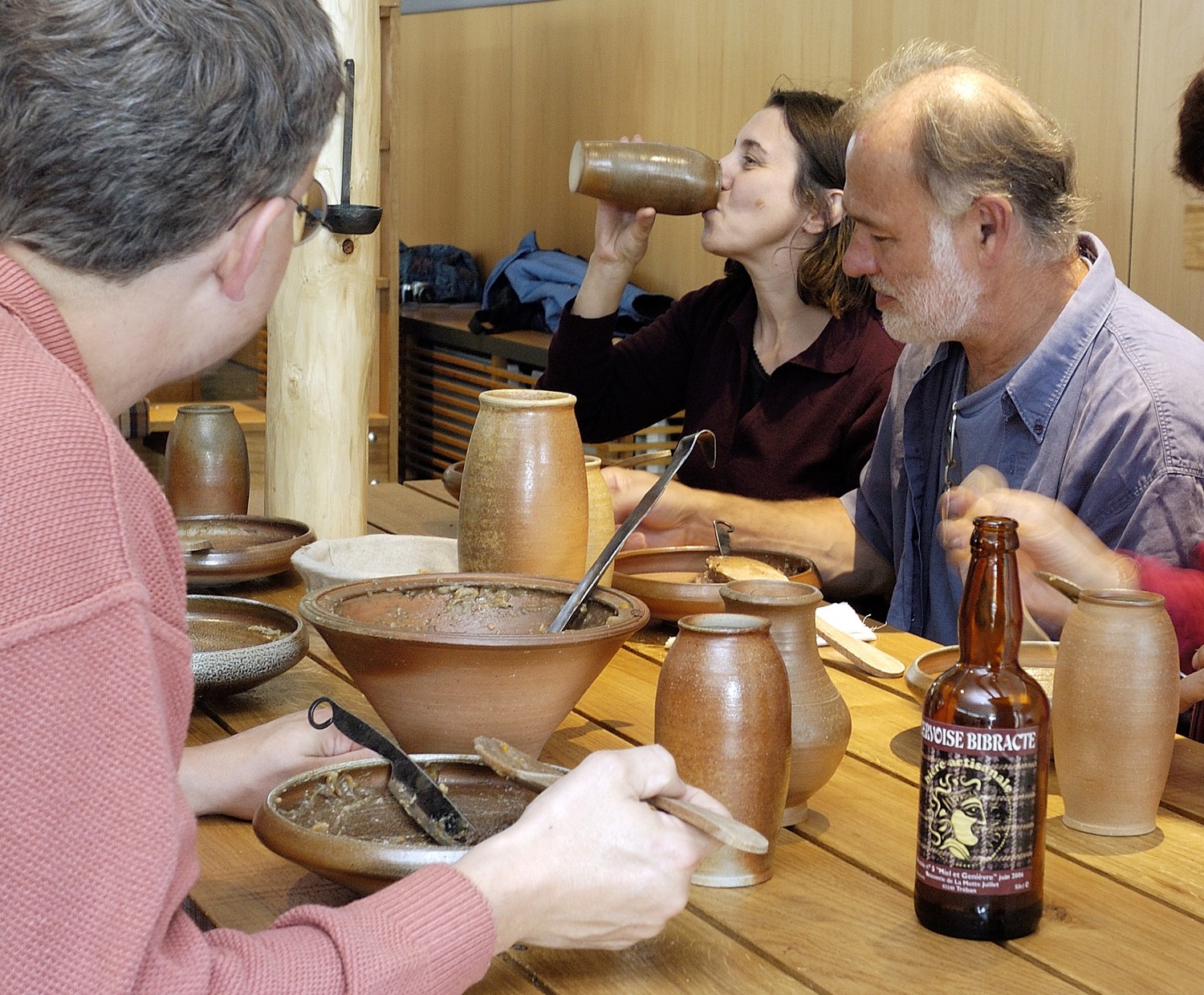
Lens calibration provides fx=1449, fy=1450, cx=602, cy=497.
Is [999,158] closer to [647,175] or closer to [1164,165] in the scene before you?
[647,175]

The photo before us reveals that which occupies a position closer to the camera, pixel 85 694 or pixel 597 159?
pixel 85 694

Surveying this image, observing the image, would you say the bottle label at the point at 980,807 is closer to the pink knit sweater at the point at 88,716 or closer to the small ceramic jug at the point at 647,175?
the pink knit sweater at the point at 88,716

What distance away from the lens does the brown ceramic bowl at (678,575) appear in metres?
1.72

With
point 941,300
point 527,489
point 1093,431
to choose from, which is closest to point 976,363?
point 941,300

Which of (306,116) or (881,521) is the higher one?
(306,116)

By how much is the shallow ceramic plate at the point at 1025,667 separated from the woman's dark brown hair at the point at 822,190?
48.2 inches

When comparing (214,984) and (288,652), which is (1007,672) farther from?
(288,652)

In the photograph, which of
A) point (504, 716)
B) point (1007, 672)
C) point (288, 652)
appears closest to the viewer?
point (1007, 672)

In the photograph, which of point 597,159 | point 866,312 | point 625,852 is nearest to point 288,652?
point 625,852

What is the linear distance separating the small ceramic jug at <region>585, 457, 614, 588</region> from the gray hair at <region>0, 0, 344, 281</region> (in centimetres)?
94

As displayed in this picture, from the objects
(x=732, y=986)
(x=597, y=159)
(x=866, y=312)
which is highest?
(x=597, y=159)

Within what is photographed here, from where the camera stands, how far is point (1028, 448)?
2018 millimetres

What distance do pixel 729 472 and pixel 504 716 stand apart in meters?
1.51

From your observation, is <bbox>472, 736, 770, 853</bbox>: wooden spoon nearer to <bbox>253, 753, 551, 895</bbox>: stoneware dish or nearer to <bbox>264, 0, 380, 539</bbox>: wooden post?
<bbox>253, 753, 551, 895</bbox>: stoneware dish
